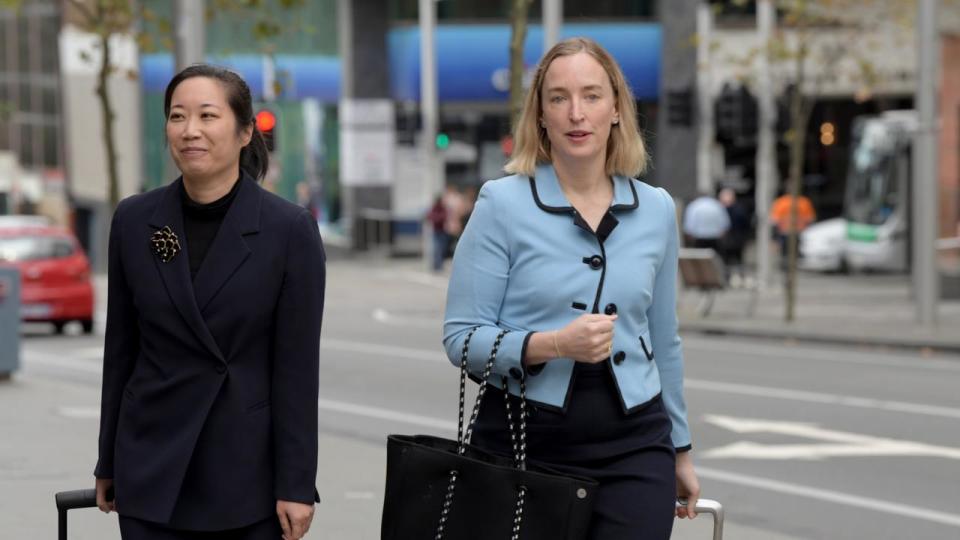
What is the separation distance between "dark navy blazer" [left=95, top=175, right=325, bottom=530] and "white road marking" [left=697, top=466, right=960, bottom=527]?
5.70m

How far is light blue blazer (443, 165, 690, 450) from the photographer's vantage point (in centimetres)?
423

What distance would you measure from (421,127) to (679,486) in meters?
36.1

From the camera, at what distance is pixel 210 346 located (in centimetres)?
418

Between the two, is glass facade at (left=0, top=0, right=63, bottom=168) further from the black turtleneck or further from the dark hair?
the black turtleneck

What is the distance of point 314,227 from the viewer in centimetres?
434

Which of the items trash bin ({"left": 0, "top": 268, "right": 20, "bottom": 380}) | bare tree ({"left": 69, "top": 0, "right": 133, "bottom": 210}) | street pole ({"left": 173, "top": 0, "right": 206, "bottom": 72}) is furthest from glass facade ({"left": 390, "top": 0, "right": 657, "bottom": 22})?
trash bin ({"left": 0, "top": 268, "right": 20, "bottom": 380})

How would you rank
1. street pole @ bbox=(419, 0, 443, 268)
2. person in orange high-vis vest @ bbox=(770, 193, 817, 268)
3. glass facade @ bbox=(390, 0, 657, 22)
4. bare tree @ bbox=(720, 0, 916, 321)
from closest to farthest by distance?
1. bare tree @ bbox=(720, 0, 916, 321)
2. person in orange high-vis vest @ bbox=(770, 193, 817, 268)
3. street pole @ bbox=(419, 0, 443, 268)
4. glass facade @ bbox=(390, 0, 657, 22)

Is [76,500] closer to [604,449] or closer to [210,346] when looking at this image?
→ [210,346]

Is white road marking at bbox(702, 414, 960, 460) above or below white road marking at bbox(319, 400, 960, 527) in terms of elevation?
below

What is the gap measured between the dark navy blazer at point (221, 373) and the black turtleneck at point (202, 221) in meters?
0.03

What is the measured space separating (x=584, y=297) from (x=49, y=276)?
2074 cm

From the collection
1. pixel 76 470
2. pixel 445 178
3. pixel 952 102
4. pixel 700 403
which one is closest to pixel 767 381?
pixel 700 403

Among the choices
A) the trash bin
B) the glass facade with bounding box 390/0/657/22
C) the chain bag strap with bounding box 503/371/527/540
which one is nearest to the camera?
the chain bag strap with bounding box 503/371/527/540

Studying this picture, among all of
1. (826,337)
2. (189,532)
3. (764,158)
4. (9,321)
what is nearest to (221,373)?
(189,532)
